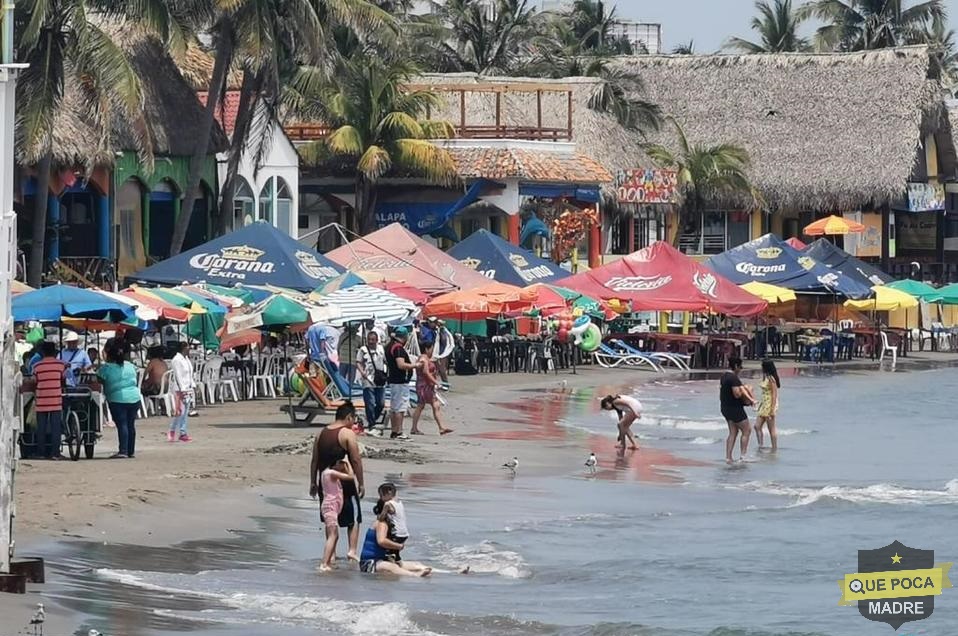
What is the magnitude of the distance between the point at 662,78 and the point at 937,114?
8.38m

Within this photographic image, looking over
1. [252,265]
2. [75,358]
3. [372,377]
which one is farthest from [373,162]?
[75,358]

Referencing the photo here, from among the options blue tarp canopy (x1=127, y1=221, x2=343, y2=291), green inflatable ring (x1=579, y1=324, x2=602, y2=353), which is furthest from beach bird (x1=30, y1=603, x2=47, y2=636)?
green inflatable ring (x1=579, y1=324, x2=602, y2=353)

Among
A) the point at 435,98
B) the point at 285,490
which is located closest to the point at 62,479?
the point at 285,490

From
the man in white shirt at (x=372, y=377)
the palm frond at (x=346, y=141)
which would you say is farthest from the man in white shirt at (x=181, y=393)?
the palm frond at (x=346, y=141)

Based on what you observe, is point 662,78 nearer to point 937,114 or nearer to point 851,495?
point 937,114

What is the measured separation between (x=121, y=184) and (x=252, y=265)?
7572 mm

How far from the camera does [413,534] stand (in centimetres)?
1742

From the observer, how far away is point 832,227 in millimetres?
54156

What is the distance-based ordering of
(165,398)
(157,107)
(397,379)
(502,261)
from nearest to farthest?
(397,379)
(165,398)
(157,107)
(502,261)

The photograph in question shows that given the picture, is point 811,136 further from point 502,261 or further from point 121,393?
point 121,393

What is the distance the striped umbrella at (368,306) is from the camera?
84.0ft

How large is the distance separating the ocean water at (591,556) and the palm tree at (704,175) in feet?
91.2

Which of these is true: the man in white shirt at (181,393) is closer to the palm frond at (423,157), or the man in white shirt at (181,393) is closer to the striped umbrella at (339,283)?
the striped umbrella at (339,283)

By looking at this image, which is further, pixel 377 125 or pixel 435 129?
pixel 435 129
